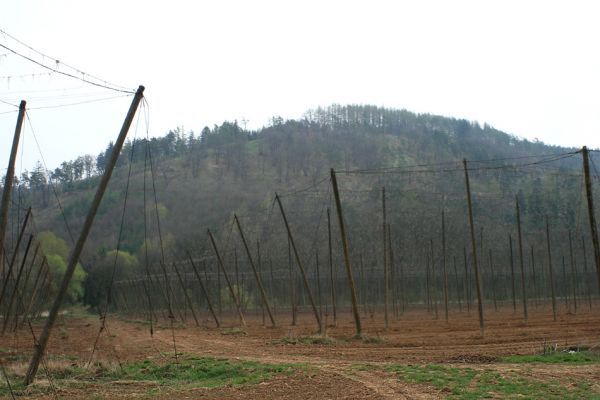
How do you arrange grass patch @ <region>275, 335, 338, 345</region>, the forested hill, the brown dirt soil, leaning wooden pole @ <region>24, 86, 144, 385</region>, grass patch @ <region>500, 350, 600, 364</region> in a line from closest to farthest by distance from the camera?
the brown dirt soil, leaning wooden pole @ <region>24, 86, 144, 385</region>, grass patch @ <region>500, 350, 600, 364</region>, grass patch @ <region>275, 335, 338, 345</region>, the forested hill

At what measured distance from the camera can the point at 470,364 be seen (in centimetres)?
1766

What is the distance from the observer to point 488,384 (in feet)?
45.8

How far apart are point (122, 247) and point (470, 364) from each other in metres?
98.5

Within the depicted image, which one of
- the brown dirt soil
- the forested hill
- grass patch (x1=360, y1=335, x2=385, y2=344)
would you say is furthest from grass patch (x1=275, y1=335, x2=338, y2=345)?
the forested hill

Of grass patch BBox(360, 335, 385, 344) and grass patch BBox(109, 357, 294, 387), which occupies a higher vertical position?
grass patch BBox(360, 335, 385, 344)

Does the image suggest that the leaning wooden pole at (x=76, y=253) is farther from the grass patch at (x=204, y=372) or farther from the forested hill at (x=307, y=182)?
the forested hill at (x=307, y=182)

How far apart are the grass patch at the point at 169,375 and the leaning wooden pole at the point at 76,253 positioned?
22.8 inches

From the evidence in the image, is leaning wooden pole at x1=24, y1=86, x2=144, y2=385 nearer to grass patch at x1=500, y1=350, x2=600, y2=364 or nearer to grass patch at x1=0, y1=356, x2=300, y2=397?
grass patch at x1=0, y1=356, x2=300, y2=397

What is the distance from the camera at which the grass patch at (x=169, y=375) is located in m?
15.6

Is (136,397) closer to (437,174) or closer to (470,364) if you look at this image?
(470,364)

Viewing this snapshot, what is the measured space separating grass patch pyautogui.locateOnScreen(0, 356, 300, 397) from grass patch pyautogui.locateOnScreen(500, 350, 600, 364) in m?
5.96

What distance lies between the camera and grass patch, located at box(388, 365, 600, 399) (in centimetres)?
1270

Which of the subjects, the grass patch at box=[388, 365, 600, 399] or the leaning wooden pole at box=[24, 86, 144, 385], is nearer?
the grass patch at box=[388, 365, 600, 399]

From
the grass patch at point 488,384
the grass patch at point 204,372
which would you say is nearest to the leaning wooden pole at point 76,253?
the grass patch at point 204,372
